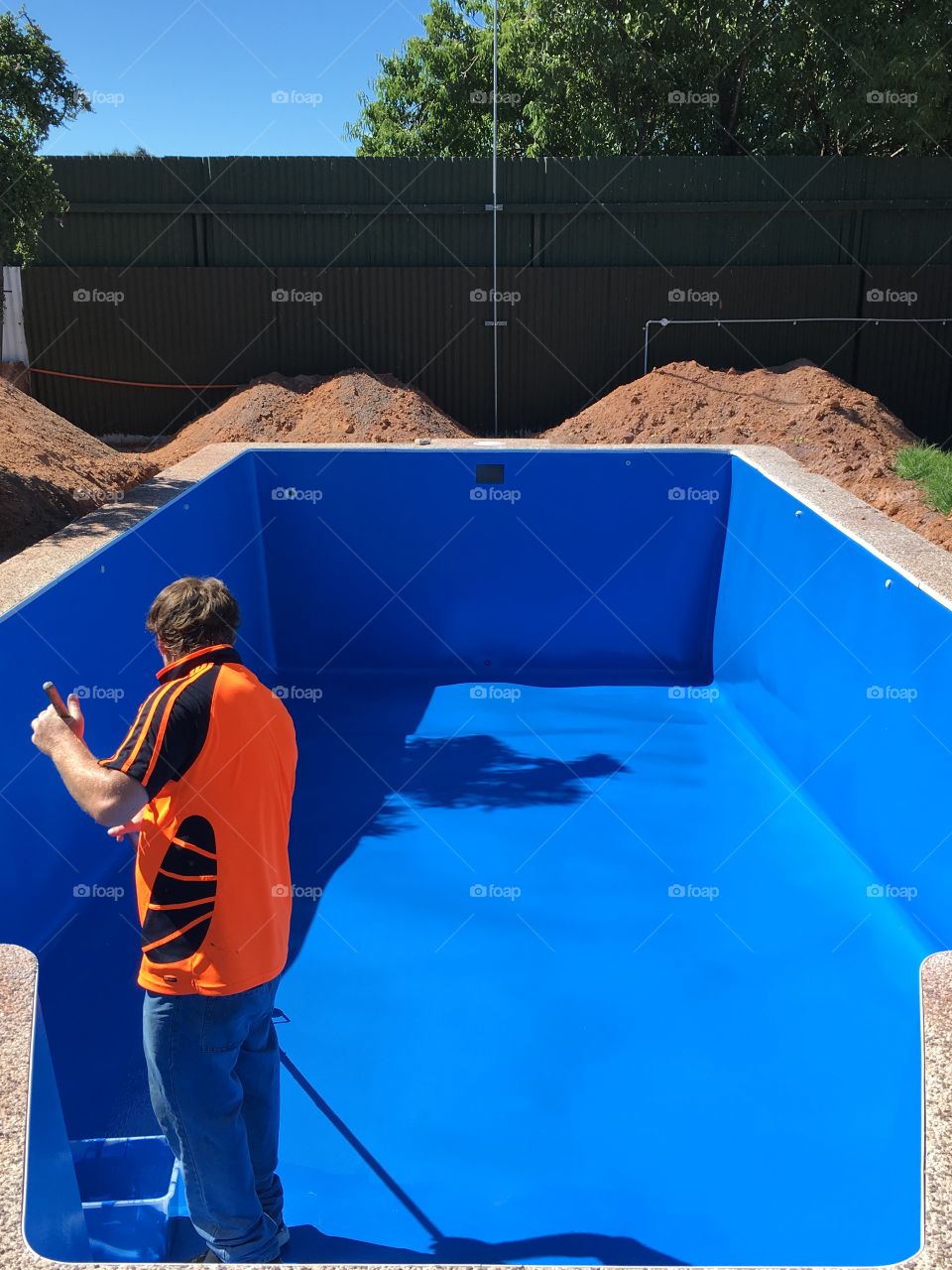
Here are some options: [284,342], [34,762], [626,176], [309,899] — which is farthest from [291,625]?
[626,176]

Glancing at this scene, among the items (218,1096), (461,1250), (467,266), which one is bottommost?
(461,1250)

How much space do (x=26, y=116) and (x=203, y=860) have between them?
584cm

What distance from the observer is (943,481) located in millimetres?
8945

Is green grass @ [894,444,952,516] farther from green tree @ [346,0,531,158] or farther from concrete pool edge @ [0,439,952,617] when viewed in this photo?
green tree @ [346,0,531,158]

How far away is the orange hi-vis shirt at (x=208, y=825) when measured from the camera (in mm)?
2705

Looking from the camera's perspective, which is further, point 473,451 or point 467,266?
point 467,266

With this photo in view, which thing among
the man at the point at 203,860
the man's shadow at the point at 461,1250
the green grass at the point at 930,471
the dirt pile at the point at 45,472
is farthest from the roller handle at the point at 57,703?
the green grass at the point at 930,471

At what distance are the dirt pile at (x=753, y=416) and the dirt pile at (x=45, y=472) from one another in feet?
16.8

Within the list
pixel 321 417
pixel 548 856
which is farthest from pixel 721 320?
pixel 548 856

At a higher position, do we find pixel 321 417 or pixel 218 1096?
pixel 321 417

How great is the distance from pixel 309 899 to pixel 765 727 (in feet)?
10.8

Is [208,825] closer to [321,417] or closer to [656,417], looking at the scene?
[656,417]

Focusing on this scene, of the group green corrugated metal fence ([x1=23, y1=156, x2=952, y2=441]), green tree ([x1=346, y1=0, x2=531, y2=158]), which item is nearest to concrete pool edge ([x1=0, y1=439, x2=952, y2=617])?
green corrugated metal fence ([x1=23, y1=156, x2=952, y2=441])

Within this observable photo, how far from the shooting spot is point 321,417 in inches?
513
